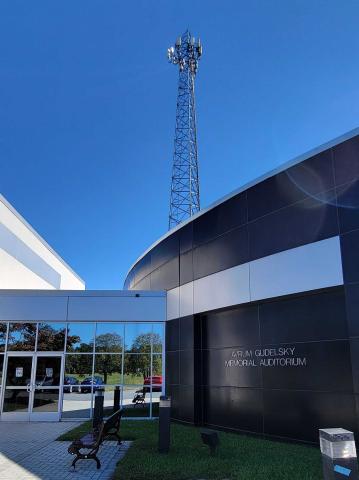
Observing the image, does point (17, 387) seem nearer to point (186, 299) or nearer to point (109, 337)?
point (109, 337)

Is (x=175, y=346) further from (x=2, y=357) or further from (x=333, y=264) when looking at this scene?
(x=333, y=264)

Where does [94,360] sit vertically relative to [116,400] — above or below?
above

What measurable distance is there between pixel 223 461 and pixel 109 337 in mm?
8898

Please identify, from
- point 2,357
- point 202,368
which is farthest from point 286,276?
point 2,357

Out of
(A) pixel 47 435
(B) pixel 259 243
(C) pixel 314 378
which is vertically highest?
(B) pixel 259 243

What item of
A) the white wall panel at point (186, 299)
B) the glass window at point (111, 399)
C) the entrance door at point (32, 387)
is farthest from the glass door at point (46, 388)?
the white wall panel at point (186, 299)

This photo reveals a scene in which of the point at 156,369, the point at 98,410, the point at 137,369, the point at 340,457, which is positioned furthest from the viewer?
the point at 137,369

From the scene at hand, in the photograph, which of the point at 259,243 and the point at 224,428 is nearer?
the point at 259,243

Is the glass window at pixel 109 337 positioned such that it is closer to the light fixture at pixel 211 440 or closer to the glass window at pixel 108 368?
the glass window at pixel 108 368

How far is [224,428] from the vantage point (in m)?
13.5

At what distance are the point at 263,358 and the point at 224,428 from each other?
282 centimetres

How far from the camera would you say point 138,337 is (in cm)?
1738

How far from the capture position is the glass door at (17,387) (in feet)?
53.6

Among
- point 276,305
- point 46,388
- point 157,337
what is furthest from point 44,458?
point 157,337
